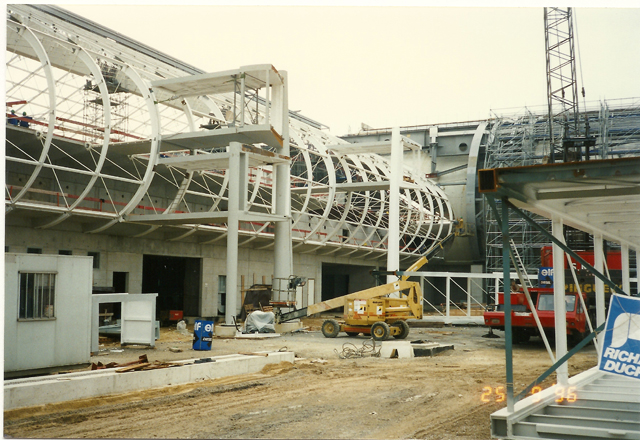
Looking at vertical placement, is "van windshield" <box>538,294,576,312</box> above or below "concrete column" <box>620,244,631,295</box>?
below

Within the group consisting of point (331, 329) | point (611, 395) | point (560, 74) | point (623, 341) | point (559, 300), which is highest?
point (560, 74)

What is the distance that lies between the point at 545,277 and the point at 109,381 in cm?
1750

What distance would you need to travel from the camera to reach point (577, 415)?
877 centimetres

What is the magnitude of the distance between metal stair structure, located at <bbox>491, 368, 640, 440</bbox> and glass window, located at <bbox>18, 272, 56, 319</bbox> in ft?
30.6

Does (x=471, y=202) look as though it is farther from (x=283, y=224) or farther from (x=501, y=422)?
(x=501, y=422)

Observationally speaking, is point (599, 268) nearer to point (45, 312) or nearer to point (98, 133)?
point (45, 312)

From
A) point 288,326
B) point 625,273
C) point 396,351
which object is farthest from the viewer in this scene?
point 288,326

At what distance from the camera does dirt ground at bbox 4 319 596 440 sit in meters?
9.22

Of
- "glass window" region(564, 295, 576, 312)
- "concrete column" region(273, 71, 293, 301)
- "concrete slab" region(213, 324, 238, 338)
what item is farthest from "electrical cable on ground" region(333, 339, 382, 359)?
"concrete column" region(273, 71, 293, 301)

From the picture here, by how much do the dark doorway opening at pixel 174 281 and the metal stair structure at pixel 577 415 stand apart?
27.0 m

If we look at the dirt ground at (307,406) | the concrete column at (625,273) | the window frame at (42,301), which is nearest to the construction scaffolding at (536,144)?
the concrete column at (625,273)

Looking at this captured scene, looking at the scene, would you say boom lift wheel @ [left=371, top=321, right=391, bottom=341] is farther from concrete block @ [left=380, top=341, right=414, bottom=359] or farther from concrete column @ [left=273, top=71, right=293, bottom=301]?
concrete column @ [left=273, top=71, right=293, bottom=301]

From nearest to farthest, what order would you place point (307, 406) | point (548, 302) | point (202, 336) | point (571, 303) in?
point (307, 406), point (202, 336), point (571, 303), point (548, 302)

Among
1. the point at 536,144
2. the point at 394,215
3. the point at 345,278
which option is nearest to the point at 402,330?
the point at 394,215
